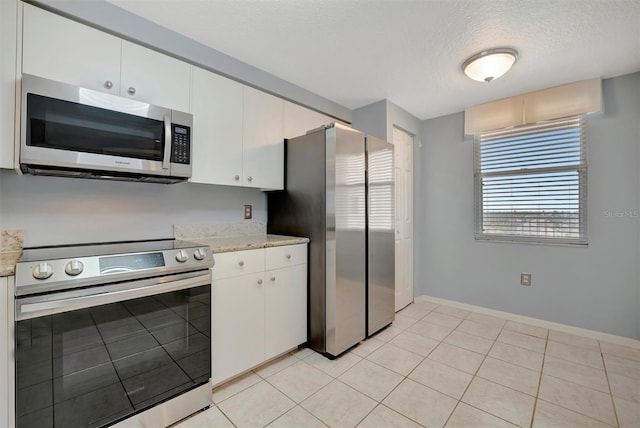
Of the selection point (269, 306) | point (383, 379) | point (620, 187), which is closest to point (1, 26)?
point (269, 306)

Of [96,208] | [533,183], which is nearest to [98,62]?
[96,208]

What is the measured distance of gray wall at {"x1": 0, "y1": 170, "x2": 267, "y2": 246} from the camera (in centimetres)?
155

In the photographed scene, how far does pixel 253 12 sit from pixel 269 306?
1.92 m

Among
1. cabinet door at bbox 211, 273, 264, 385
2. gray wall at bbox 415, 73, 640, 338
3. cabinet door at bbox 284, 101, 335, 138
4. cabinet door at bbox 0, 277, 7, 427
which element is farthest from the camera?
cabinet door at bbox 284, 101, 335, 138

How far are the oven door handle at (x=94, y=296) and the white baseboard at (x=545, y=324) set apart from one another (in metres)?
2.96

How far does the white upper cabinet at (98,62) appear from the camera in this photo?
1.39 m

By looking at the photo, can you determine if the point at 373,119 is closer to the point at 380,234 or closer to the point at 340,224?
the point at 380,234

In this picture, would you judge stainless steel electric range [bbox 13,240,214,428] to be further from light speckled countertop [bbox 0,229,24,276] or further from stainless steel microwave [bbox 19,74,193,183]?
stainless steel microwave [bbox 19,74,193,183]

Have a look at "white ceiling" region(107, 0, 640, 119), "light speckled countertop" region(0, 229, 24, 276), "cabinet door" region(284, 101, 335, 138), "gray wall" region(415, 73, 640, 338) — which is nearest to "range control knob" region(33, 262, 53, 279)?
"light speckled countertop" region(0, 229, 24, 276)

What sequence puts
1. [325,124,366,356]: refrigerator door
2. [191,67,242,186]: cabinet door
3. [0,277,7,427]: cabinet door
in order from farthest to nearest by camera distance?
[325,124,366,356]: refrigerator door < [191,67,242,186]: cabinet door < [0,277,7,427]: cabinet door

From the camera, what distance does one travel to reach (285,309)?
211 centimetres

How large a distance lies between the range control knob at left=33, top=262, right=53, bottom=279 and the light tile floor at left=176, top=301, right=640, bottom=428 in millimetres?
1021

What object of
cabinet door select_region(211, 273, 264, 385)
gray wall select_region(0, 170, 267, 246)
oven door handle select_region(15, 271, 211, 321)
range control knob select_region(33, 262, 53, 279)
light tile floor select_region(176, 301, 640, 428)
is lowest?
light tile floor select_region(176, 301, 640, 428)

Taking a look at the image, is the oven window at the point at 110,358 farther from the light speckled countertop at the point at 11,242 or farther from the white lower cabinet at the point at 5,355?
the light speckled countertop at the point at 11,242
